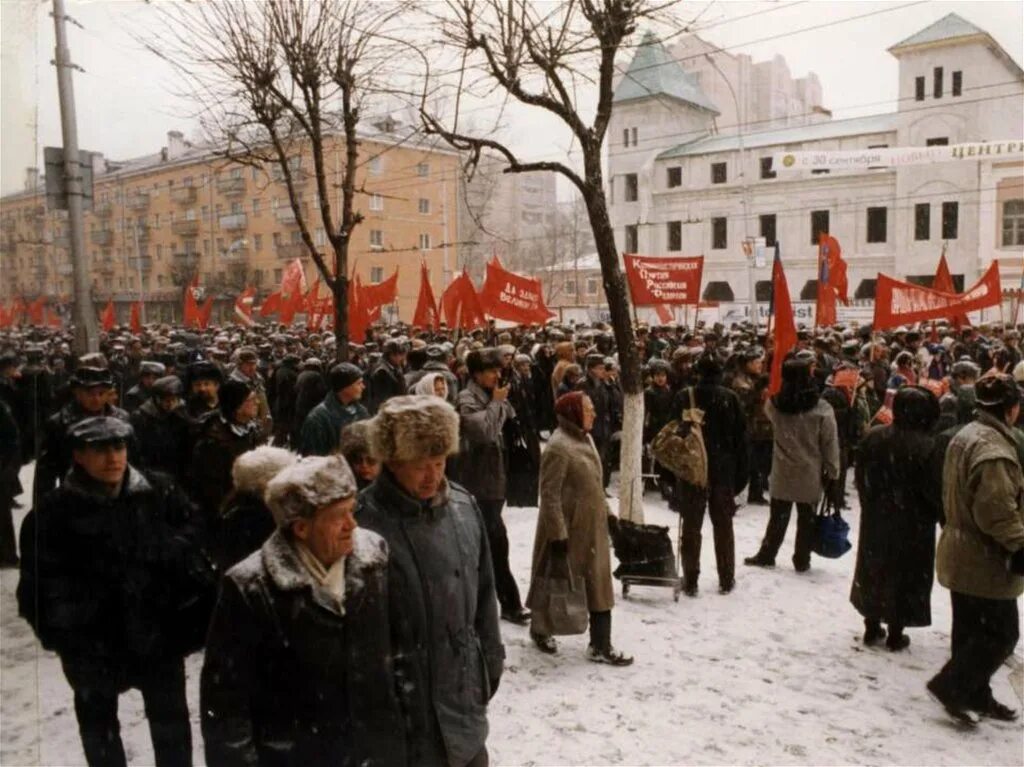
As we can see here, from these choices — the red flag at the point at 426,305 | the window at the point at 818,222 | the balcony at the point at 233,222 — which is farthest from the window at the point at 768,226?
the red flag at the point at 426,305

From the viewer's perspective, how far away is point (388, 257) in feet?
180

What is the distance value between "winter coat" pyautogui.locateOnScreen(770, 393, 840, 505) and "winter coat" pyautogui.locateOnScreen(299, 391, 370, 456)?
3.63 m

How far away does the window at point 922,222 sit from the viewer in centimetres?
4278

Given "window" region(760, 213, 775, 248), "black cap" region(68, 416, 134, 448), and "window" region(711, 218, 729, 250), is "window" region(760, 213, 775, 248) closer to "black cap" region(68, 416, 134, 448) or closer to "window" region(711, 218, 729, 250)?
"window" region(711, 218, 729, 250)

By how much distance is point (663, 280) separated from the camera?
13.2m

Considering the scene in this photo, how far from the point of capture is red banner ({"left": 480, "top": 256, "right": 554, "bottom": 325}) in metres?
14.5

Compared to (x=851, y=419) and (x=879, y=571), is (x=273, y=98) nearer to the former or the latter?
(x=851, y=419)

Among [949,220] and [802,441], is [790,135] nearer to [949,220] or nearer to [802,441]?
[949,220]

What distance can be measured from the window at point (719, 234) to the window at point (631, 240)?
14.8ft

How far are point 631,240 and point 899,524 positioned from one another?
48183 mm

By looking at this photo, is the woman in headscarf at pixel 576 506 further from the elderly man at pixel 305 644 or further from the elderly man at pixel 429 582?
the elderly man at pixel 305 644

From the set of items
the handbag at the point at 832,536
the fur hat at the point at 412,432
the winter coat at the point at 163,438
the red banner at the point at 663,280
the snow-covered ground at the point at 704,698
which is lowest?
the snow-covered ground at the point at 704,698

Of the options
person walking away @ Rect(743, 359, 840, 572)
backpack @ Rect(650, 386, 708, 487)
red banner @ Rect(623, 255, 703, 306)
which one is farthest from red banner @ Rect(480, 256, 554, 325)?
backpack @ Rect(650, 386, 708, 487)

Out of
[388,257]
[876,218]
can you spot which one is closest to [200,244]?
[388,257]
